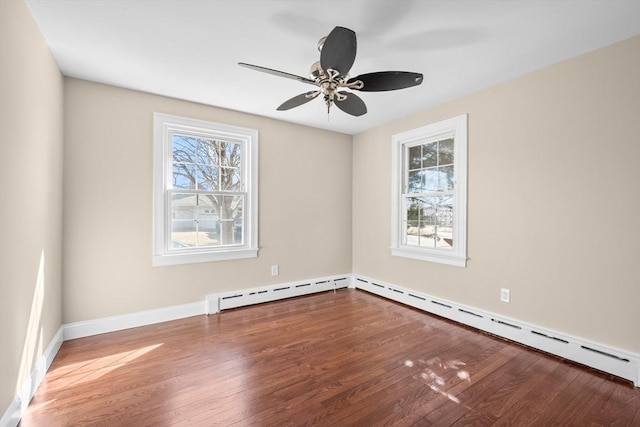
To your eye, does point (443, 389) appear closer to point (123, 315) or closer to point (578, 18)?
point (578, 18)

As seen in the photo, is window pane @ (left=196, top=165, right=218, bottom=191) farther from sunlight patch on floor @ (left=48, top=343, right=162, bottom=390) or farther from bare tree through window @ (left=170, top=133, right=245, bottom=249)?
sunlight patch on floor @ (left=48, top=343, right=162, bottom=390)

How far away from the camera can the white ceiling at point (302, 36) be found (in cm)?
179

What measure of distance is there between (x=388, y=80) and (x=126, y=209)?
108 inches

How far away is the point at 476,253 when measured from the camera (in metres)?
3.02

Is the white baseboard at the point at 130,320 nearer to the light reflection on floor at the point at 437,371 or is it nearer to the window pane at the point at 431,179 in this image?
the light reflection on floor at the point at 437,371

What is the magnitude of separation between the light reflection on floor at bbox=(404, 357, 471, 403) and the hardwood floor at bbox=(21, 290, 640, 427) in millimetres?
11

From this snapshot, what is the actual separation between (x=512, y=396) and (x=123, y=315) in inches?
134

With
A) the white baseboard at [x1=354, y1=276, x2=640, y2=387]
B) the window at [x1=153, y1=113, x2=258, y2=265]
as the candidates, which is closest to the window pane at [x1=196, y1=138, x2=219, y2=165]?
the window at [x1=153, y1=113, x2=258, y2=265]

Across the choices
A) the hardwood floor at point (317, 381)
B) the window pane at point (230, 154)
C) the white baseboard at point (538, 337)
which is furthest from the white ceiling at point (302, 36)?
the hardwood floor at point (317, 381)

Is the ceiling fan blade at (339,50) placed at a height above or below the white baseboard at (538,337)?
above

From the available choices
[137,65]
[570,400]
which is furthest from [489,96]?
[137,65]

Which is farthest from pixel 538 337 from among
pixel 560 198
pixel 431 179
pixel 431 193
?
pixel 431 179

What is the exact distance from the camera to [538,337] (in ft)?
8.27

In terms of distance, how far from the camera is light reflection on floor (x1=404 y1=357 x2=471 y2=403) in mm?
1968
